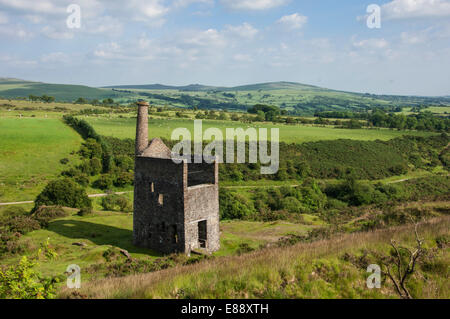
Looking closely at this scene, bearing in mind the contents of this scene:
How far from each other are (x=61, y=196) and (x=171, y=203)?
2254cm

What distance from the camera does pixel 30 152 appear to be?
219 ft

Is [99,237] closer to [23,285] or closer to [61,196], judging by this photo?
[61,196]

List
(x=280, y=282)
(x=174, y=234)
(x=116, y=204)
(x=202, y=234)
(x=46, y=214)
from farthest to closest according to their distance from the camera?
(x=116, y=204)
(x=46, y=214)
(x=202, y=234)
(x=174, y=234)
(x=280, y=282)

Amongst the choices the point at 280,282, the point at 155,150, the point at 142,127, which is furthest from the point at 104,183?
the point at 280,282

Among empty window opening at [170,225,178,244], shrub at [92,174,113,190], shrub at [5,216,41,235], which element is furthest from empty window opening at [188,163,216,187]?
shrub at [92,174,113,190]

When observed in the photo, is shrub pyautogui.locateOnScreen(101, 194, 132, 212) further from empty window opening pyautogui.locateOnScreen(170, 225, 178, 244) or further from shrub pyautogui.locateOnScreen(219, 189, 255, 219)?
empty window opening pyautogui.locateOnScreen(170, 225, 178, 244)

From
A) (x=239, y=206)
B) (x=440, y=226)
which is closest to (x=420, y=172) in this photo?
(x=239, y=206)

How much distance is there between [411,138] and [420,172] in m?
25.4

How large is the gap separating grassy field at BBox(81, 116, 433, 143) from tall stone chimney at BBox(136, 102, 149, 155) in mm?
52376

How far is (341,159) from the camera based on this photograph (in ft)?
269

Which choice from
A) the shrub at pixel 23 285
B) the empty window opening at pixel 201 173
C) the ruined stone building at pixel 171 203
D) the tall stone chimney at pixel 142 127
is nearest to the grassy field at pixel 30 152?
the tall stone chimney at pixel 142 127

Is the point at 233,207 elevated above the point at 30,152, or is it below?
below

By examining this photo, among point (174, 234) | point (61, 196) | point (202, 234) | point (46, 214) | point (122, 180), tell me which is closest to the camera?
point (174, 234)

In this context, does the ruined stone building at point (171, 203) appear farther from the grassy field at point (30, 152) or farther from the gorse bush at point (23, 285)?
the grassy field at point (30, 152)
